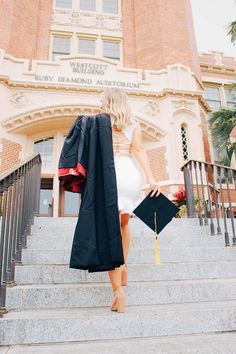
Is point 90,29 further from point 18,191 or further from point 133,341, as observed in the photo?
point 133,341

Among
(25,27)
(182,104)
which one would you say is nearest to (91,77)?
(182,104)

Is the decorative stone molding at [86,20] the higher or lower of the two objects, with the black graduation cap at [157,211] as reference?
higher

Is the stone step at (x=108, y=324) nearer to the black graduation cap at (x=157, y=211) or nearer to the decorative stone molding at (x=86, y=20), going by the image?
the black graduation cap at (x=157, y=211)

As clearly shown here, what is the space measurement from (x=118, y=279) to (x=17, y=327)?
2.56 ft

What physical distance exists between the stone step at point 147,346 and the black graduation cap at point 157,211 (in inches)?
35.0

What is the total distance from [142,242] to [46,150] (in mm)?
7082

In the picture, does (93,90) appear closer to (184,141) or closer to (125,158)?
(184,141)

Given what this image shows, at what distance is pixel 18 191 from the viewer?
131 inches

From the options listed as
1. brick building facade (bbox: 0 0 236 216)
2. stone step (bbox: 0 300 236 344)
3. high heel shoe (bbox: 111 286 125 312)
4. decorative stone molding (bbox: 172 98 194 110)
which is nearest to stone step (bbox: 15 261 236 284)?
stone step (bbox: 0 300 236 344)

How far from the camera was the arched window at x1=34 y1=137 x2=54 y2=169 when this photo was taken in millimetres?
9953

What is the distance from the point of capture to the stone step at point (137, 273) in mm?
2859

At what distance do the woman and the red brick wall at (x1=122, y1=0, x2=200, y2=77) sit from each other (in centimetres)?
920

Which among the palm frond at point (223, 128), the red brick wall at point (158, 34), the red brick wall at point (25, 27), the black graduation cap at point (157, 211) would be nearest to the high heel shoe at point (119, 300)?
the black graduation cap at point (157, 211)

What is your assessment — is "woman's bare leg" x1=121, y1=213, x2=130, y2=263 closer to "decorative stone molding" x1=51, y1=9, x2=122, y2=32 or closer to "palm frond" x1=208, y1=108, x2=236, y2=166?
"palm frond" x1=208, y1=108, x2=236, y2=166
